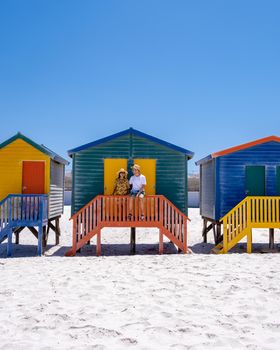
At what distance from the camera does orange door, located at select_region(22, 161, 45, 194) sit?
12.8 m

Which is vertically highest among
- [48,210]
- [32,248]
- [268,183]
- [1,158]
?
[1,158]

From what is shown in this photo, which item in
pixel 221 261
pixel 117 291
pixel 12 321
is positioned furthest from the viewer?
pixel 221 261

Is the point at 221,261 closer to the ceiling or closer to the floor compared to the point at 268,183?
closer to the floor

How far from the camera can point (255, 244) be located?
15.0 m

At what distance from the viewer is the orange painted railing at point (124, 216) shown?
11.2 metres

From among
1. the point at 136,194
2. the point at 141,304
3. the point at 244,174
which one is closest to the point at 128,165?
the point at 136,194

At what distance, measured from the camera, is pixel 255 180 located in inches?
503

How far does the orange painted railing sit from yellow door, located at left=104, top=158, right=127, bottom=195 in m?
1.21

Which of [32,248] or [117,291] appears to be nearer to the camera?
[117,291]

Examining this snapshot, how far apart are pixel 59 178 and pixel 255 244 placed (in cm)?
952

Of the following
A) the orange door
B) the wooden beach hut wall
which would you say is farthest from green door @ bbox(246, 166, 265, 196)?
the orange door

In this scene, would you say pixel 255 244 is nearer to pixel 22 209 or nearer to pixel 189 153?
pixel 189 153

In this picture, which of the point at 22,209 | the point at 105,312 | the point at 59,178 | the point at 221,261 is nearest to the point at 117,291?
the point at 105,312

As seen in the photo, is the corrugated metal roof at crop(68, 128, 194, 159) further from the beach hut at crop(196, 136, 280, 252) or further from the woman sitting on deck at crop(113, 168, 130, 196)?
the woman sitting on deck at crop(113, 168, 130, 196)
